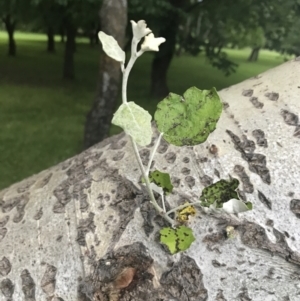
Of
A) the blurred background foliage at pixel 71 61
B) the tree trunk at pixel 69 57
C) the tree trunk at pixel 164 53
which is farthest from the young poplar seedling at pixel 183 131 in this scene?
the tree trunk at pixel 69 57

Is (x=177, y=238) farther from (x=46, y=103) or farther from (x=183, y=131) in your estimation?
(x=46, y=103)

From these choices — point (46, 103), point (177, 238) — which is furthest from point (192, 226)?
point (46, 103)

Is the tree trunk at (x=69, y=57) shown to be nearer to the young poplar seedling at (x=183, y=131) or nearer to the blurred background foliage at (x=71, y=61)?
the blurred background foliage at (x=71, y=61)

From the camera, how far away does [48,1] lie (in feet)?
18.7

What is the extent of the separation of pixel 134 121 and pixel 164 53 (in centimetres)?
558

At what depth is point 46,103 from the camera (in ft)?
17.7

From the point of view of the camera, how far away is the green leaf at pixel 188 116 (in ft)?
1.61

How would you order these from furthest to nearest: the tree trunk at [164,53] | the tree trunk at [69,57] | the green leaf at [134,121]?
the tree trunk at [69,57] < the tree trunk at [164,53] < the green leaf at [134,121]

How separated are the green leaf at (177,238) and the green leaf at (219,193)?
39 millimetres

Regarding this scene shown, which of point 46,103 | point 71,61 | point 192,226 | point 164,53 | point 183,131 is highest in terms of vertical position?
point 183,131

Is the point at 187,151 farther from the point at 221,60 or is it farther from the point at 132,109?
the point at 221,60

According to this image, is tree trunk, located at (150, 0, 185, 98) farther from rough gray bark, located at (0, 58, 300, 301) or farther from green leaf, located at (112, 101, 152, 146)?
green leaf, located at (112, 101, 152, 146)

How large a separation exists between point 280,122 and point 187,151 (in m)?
0.12

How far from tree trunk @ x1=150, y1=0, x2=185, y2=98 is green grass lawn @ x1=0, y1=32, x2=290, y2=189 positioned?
0.76ft
